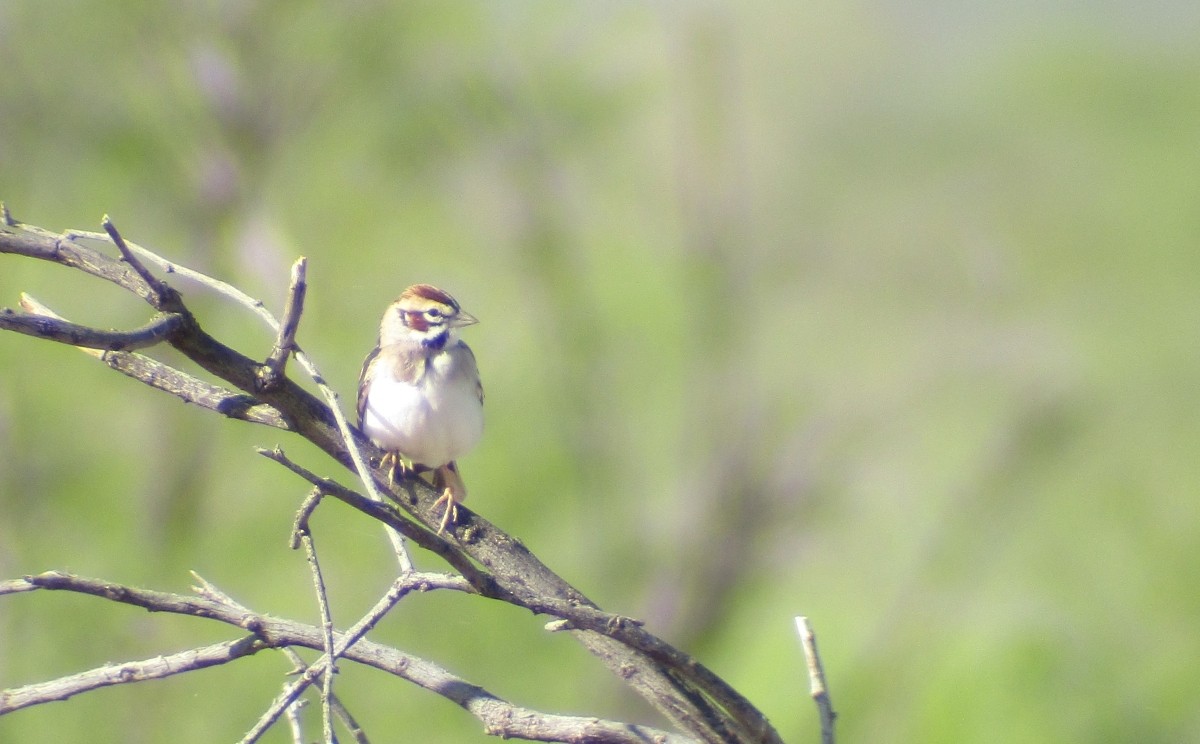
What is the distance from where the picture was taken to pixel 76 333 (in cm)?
110

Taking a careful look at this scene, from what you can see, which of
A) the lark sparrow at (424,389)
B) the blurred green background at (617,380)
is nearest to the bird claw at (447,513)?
the lark sparrow at (424,389)

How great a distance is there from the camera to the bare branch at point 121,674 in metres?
1.20

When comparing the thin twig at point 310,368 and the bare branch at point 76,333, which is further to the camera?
the thin twig at point 310,368

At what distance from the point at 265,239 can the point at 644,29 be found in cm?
213

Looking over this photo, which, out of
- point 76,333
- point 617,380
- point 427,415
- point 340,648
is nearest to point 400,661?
point 340,648

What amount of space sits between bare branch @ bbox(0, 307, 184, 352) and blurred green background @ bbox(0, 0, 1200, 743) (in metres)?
3.46

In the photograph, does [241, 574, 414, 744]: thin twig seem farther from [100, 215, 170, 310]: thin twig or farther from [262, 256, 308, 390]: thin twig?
[100, 215, 170, 310]: thin twig

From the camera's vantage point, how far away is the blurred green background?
4816 millimetres

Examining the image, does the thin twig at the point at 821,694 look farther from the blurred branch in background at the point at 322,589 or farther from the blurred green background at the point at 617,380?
the blurred green background at the point at 617,380

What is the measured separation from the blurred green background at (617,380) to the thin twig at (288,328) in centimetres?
337

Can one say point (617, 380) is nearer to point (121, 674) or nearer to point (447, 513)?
point (447, 513)

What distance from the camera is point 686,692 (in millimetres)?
1344

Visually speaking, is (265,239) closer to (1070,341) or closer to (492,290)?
(492,290)

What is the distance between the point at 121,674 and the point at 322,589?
28 centimetres
